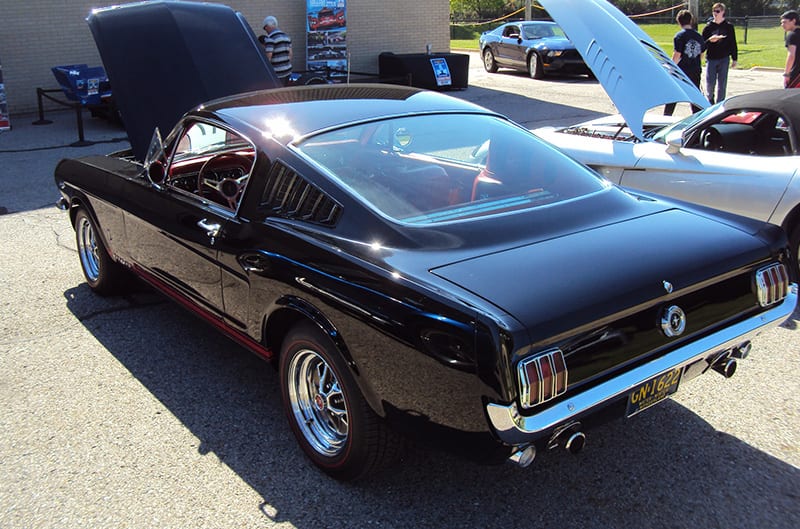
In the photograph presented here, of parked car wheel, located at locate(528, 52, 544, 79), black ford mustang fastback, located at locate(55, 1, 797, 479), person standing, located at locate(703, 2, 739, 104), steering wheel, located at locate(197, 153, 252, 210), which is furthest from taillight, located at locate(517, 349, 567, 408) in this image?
parked car wheel, located at locate(528, 52, 544, 79)

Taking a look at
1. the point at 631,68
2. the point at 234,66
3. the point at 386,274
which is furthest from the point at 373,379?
the point at 234,66

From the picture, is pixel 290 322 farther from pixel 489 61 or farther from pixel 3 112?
pixel 489 61

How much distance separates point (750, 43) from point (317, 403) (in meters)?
32.2

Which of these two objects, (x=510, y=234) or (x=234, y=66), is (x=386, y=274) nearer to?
(x=510, y=234)

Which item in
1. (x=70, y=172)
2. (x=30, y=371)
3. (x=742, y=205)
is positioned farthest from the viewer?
(x=70, y=172)

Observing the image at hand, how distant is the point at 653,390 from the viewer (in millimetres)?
2814

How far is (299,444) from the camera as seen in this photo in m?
3.37

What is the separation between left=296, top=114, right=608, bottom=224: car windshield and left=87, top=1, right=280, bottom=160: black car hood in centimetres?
344

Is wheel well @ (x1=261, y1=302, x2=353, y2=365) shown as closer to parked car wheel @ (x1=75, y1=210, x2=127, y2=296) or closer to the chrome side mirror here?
parked car wheel @ (x1=75, y1=210, x2=127, y2=296)

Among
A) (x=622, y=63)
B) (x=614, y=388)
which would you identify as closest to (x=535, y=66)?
(x=622, y=63)

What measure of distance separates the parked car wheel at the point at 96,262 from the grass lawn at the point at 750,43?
19.0 metres

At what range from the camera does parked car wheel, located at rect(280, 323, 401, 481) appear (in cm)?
290

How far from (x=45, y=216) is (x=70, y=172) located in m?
2.52

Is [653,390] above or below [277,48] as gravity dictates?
below
